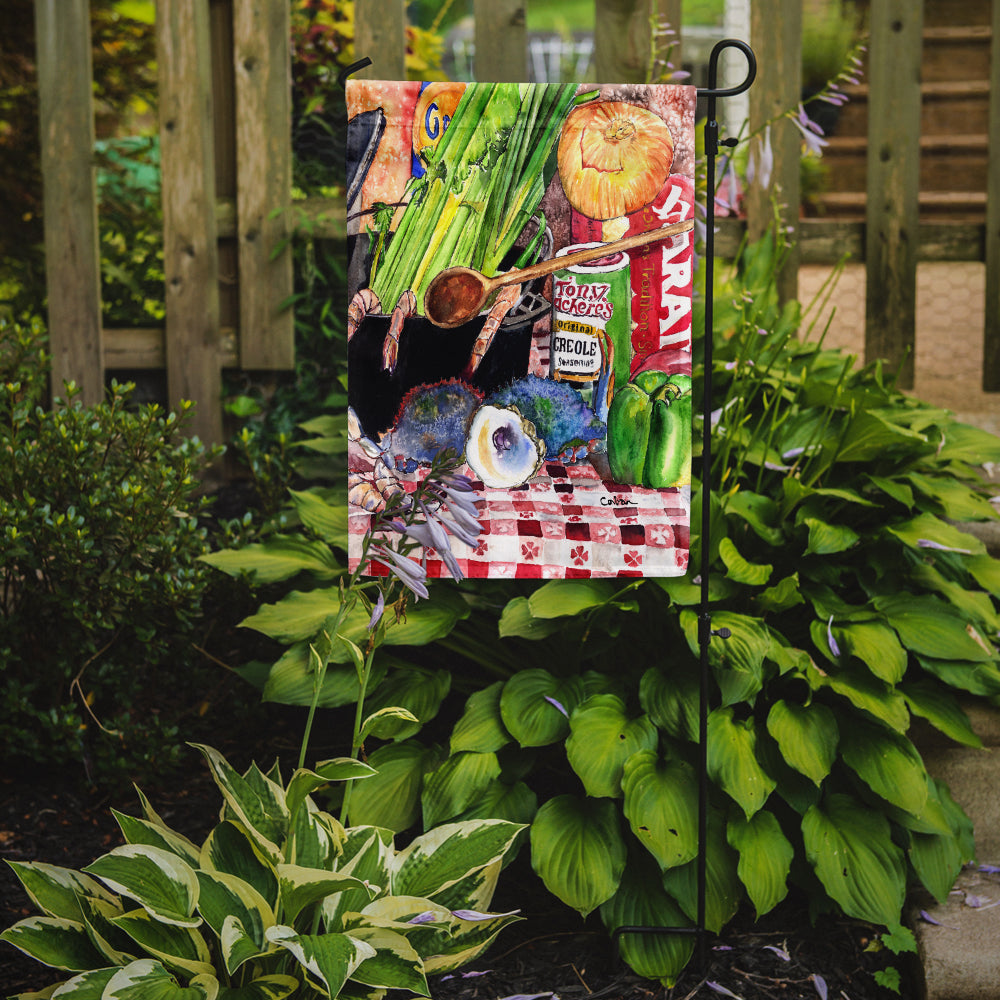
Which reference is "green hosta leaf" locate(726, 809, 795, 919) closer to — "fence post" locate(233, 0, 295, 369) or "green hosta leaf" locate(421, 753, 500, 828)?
"green hosta leaf" locate(421, 753, 500, 828)

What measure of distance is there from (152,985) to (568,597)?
100 cm

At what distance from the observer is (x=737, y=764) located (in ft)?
6.40

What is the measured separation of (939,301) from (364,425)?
4.96m

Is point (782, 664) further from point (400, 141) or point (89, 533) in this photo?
point (89, 533)

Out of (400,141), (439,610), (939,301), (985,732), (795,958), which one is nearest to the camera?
(400,141)

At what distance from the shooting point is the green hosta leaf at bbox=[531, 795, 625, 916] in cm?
185

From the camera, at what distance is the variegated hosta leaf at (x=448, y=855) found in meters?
1.73

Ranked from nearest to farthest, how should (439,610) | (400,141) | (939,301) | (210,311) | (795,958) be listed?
(400,141)
(795,958)
(439,610)
(210,311)
(939,301)

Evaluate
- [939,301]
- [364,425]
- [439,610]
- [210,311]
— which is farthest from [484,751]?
[939,301]

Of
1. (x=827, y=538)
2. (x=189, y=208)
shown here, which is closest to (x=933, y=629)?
(x=827, y=538)

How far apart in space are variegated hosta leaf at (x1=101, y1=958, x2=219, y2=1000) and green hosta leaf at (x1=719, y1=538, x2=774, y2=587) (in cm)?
122

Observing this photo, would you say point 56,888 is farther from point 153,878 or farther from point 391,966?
point 391,966

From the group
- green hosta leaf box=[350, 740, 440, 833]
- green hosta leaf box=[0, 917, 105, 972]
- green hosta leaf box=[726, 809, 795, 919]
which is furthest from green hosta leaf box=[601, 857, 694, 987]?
green hosta leaf box=[0, 917, 105, 972]

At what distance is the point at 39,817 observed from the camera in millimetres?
2289
